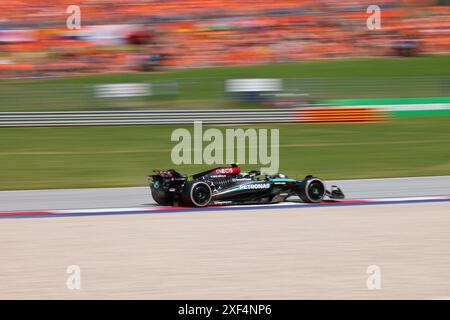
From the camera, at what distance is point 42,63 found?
32.1 m

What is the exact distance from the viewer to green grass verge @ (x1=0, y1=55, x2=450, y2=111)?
24922 mm

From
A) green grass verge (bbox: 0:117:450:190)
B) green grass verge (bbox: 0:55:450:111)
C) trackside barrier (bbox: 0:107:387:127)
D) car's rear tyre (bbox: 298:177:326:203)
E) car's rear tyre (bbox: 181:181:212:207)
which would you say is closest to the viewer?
car's rear tyre (bbox: 181:181:212:207)

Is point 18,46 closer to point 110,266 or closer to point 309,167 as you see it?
point 309,167

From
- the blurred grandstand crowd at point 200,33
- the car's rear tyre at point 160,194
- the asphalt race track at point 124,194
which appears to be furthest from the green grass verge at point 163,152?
the blurred grandstand crowd at point 200,33

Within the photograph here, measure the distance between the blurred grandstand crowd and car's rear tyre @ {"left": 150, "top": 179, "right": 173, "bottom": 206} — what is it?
21066 mm

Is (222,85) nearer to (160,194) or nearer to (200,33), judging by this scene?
(200,33)

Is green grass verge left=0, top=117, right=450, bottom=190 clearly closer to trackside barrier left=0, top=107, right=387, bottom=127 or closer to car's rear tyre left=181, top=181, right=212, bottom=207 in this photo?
trackside barrier left=0, top=107, right=387, bottom=127

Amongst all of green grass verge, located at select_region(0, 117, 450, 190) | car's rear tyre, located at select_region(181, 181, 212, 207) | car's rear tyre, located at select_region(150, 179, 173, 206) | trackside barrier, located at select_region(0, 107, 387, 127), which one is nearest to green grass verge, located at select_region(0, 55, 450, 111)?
trackside barrier, located at select_region(0, 107, 387, 127)

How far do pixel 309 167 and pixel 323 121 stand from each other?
7.44 metres

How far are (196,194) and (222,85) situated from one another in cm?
1598

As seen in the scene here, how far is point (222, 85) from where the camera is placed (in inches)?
1048

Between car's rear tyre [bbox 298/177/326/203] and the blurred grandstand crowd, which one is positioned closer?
car's rear tyre [bbox 298/177/326/203]

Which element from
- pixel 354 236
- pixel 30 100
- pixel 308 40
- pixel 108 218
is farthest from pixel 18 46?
pixel 354 236

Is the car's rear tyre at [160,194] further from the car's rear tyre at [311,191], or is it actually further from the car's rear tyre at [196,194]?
the car's rear tyre at [311,191]
